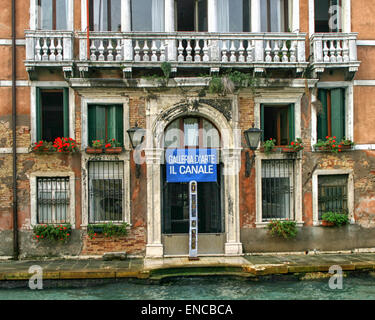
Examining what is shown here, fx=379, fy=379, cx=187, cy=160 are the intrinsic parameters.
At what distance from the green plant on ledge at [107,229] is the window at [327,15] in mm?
8269

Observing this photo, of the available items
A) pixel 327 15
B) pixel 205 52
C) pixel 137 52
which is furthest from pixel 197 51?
pixel 327 15

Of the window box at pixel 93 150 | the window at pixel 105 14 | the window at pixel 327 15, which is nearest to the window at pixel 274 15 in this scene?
the window at pixel 327 15

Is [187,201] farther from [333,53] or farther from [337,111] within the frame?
[333,53]

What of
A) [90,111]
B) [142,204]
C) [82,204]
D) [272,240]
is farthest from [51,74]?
[272,240]

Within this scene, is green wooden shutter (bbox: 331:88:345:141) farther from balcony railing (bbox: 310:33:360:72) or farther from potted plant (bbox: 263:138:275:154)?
potted plant (bbox: 263:138:275:154)

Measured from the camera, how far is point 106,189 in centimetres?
1073

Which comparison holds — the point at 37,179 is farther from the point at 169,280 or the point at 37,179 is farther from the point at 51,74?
the point at 169,280

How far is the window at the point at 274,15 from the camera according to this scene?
11.5m

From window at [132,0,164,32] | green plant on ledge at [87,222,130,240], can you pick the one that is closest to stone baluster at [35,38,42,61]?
window at [132,0,164,32]

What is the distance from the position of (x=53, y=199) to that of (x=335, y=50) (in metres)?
9.16

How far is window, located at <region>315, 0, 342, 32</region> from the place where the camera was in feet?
37.9

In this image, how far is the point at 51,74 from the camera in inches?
420

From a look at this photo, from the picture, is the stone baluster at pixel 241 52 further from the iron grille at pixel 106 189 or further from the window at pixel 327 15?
the iron grille at pixel 106 189

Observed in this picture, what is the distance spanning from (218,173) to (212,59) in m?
3.29
